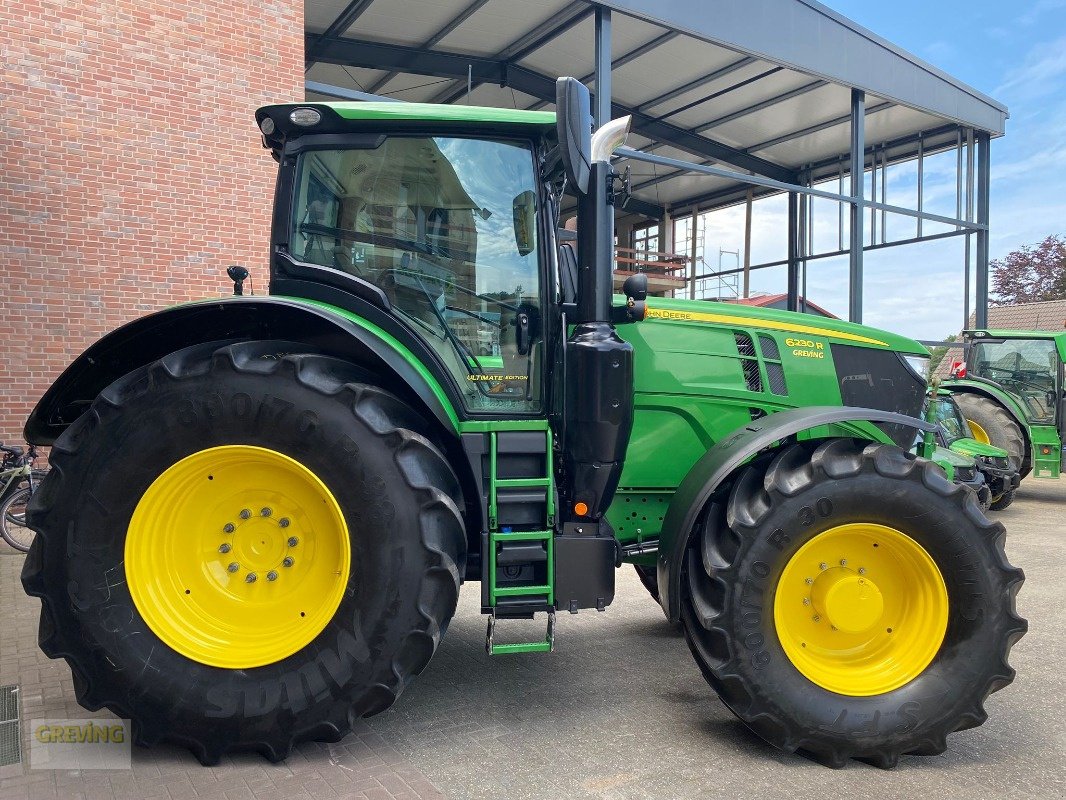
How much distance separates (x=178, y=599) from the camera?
3061 mm

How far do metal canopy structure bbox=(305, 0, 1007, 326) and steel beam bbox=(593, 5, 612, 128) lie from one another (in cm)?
2

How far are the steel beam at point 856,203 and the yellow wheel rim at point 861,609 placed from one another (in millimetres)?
12259

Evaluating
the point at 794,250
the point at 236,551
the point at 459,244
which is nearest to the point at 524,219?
the point at 459,244

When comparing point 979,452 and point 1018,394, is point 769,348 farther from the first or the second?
point 1018,394

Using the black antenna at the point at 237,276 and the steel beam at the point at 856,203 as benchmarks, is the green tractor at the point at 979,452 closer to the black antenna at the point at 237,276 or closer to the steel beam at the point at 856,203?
the steel beam at the point at 856,203

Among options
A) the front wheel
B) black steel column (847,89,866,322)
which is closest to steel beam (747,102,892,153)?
black steel column (847,89,866,322)

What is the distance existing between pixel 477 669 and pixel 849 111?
1549 centimetres

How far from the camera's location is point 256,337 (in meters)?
3.41

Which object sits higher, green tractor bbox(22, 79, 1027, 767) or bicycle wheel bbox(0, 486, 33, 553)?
green tractor bbox(22, 79, 1027, 767)

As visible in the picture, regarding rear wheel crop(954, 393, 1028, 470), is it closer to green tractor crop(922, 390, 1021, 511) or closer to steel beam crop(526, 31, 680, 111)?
green tractor crop(922, 390, 1021, 511)

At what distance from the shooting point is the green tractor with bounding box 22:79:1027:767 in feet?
9.59

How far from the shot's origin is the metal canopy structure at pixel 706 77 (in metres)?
11.9

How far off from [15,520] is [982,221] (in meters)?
18.0

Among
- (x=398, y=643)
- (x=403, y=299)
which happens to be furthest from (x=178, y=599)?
(x=403, y=299)
